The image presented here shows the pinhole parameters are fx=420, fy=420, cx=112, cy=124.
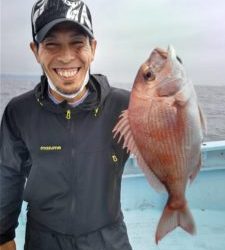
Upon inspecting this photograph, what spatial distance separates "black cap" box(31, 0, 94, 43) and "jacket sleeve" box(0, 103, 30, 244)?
0.48 metres

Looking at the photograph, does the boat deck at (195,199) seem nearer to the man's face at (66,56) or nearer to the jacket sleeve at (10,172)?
the jacket sleeve at (10,172)

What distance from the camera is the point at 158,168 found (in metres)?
1.67

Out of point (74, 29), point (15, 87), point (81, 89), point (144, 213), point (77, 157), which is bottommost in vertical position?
point (144, 213)

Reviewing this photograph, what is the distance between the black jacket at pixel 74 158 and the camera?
207 cm

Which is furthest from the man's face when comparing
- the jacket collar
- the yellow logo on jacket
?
the yellow logo on jacket

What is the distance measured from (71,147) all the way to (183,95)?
0.74 m

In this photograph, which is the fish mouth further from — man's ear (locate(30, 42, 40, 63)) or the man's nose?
man's ear (locate(30, 42, 40, 63))

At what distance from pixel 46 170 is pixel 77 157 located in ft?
0.57

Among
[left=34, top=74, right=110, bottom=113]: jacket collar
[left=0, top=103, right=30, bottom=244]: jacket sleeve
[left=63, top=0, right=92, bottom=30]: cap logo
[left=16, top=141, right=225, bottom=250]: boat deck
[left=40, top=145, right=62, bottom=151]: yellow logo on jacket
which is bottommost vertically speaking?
[left=16, top=141, right=225, bottom=250]: boat deck

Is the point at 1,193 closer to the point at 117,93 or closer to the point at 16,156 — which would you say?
the point at 16,156

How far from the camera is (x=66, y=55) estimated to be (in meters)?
1.92

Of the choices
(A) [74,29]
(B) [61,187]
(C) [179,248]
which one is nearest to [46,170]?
(B) [61,187]

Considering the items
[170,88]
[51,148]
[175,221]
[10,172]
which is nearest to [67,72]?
[51,148]

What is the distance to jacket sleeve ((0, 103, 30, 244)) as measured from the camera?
2207 millimetres
